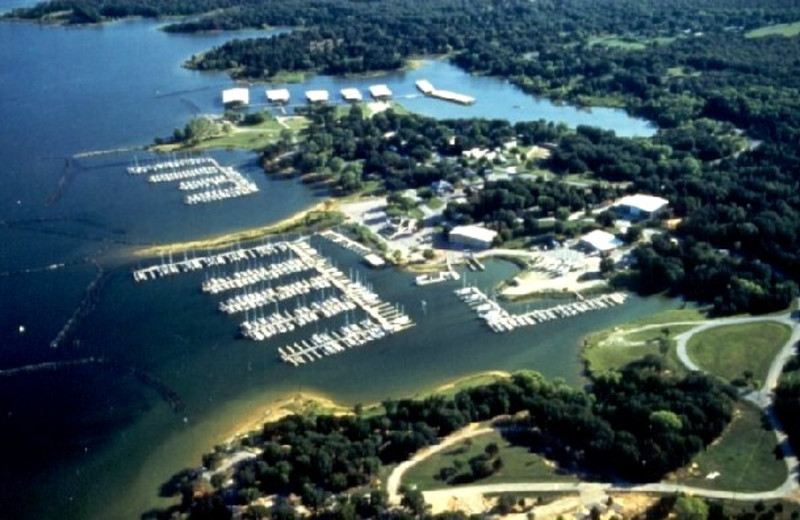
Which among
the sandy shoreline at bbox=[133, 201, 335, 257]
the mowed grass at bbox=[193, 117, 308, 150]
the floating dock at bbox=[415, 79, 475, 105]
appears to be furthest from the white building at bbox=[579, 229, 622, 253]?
the floating dock at bbox=[415, 79, 475, 105]

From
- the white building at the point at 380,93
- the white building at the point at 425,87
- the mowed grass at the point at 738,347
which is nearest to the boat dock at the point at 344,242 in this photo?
the mowed grass at the point at 738,347

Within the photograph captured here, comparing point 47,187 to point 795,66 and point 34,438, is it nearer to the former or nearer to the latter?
point 34,438

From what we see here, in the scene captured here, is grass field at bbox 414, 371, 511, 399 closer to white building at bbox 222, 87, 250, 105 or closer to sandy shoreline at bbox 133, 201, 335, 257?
sandy shoreline at bbox 133, 201, 335, 257

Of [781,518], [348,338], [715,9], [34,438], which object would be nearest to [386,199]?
[348,338]

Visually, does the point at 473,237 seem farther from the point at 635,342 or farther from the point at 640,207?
the point at 635,342

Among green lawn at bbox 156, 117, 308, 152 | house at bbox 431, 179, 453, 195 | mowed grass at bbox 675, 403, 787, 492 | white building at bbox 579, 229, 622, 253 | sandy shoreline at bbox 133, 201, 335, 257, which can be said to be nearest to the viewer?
mowed grass at bbox 675, 403, 787, 492
